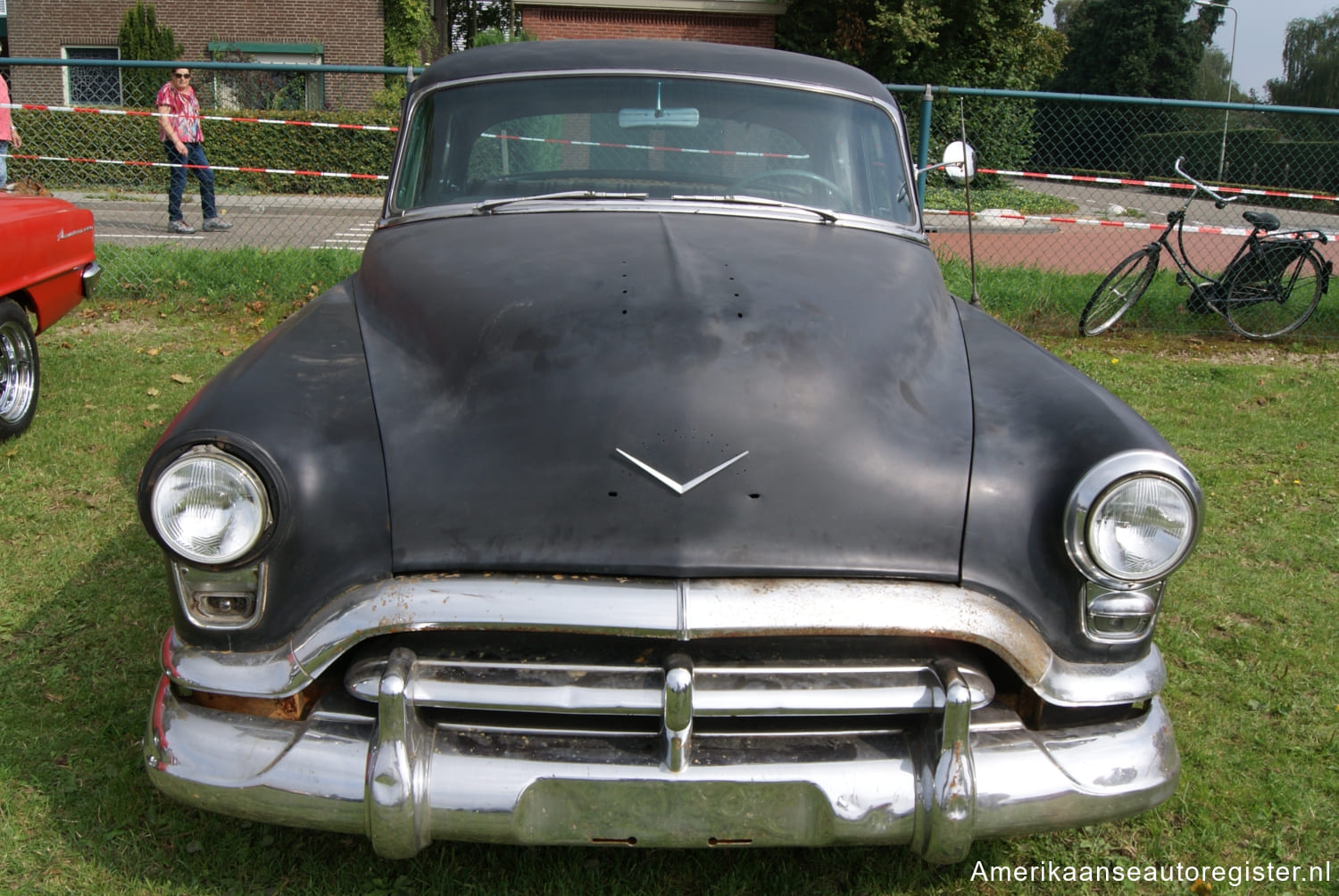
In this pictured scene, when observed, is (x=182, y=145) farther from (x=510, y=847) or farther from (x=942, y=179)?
(x=510, y=847)

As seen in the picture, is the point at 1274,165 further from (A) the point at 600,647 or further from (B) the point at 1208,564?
(A) the point at 600,647

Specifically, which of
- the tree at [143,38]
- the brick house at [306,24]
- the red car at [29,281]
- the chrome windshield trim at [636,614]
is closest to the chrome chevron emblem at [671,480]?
the chrome windshield trim at [636,614]

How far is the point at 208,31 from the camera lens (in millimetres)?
22641

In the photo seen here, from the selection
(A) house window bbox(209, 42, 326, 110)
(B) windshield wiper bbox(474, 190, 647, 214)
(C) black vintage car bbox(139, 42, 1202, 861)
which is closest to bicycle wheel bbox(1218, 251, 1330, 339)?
(B) windshield wiper bbox(474, 190, 647, 214)

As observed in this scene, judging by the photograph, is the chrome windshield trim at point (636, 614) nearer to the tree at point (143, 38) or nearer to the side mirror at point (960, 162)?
the side mirror at point (960, 162)

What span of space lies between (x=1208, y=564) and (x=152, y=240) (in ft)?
34.1

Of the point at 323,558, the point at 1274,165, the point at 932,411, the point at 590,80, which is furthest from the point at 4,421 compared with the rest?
the point at 1274,165

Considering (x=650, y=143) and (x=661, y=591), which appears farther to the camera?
(x=650, y=143)

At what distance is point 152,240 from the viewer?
10945 mm

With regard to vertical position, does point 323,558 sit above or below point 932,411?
below

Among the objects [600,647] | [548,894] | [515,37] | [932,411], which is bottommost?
[548,894]

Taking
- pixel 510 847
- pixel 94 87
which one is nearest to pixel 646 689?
pixel 510 847

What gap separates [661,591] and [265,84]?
67.2ft

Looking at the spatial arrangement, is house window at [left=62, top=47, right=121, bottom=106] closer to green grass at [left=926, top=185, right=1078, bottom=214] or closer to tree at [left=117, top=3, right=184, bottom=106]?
tree at [left=117, top=3, right=184, bottom=106]
